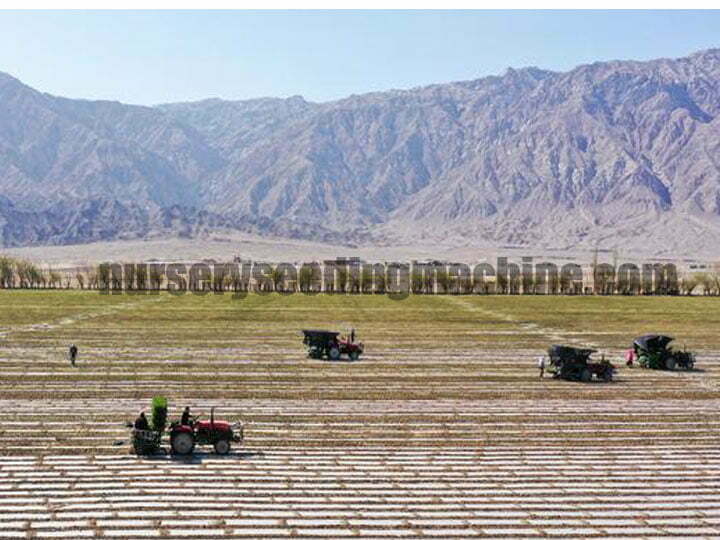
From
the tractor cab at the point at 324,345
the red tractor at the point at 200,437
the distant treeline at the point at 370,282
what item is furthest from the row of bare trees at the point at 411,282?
the red tractor at the point at 200,437

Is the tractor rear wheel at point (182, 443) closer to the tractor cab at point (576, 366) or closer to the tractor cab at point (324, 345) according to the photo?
the tractor cab at point (324, 345)

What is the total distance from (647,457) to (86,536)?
15355 millimetres

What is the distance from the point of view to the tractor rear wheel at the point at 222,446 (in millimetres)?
22625

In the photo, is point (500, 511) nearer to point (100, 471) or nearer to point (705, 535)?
point (705, 535)

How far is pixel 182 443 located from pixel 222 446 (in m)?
1.11

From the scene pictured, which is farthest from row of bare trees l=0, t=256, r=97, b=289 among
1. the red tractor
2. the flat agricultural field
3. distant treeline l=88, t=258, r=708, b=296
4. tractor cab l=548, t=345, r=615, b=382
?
the red tractor

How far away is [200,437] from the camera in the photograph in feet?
74.5

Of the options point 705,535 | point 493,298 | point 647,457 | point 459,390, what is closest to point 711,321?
point 493,298

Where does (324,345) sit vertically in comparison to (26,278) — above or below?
below

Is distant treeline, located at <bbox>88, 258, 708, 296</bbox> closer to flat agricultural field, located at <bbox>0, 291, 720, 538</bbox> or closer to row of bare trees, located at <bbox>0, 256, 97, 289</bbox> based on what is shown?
row of bare trees, located at <bbox>0, 256, 97, 289</bbox>

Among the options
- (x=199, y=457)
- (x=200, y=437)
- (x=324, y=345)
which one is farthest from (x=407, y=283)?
(x=199, y=457)

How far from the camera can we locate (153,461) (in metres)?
21.8

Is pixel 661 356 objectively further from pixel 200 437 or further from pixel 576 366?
pixel 200 437

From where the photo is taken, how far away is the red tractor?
22328mm
